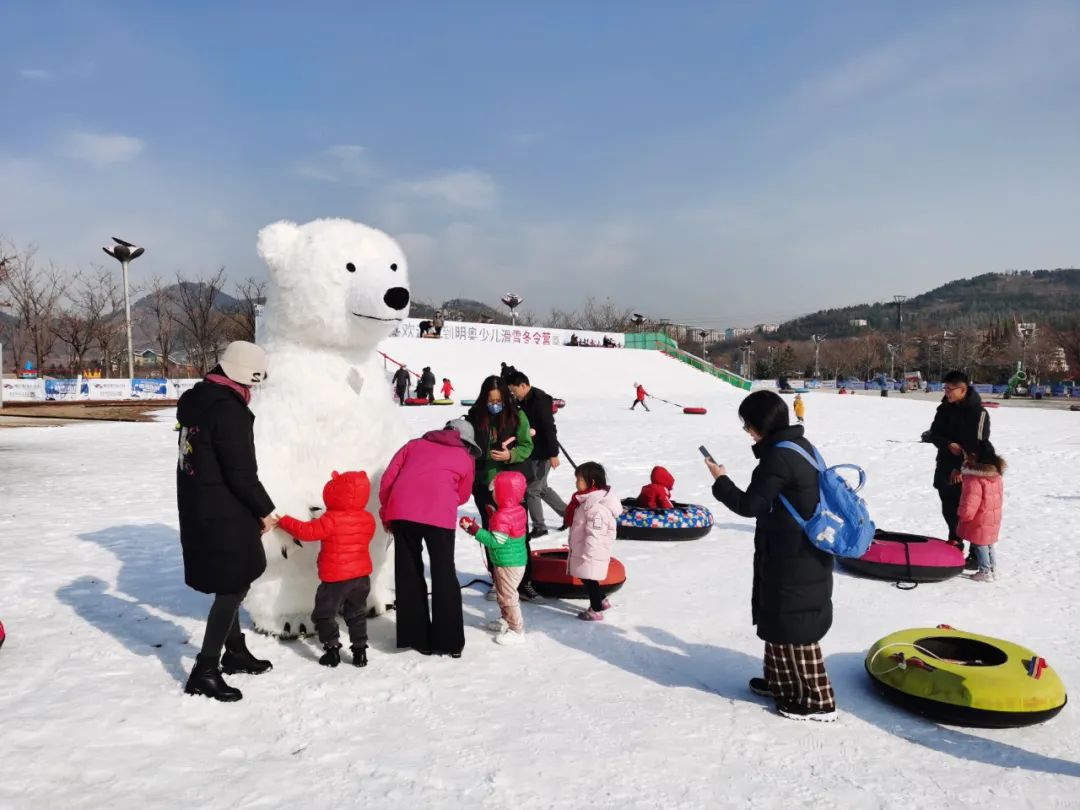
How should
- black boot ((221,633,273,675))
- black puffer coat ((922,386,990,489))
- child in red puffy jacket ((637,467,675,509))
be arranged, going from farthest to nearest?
child in red puffy jacket ((637,467,675,509)), black puffer coat ((922,386,990,489)), black boot ((221,633,273,675))

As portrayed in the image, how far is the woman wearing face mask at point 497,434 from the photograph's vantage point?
5.83 metres

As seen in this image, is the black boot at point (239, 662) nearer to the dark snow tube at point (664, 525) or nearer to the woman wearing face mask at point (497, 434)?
the woman wearing face mask at point (497, 434)

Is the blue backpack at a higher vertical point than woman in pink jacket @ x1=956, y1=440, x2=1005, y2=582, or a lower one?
higher

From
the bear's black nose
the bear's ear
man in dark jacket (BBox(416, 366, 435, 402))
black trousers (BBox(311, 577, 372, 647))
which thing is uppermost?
the bear's ear

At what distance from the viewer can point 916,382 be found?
230 ft

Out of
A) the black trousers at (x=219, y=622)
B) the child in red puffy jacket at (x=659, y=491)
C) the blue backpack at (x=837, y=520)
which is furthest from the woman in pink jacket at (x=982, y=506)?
the black trousers at (x=219, y=622)

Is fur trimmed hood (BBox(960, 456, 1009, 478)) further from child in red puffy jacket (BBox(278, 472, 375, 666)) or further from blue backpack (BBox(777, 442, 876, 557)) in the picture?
child in red puffy jacket (BBox(278, 472, 375, 666))

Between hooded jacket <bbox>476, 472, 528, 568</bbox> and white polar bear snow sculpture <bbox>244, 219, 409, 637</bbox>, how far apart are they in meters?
0.75

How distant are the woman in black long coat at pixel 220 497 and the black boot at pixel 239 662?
0.27 m

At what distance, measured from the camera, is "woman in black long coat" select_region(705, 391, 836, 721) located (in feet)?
11.6

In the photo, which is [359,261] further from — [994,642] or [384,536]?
[994,642]

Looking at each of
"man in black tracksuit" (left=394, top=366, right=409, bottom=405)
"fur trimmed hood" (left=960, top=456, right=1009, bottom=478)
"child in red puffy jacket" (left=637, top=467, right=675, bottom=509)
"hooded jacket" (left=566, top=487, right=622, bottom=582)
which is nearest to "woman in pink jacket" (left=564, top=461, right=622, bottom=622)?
"hooded jacket" (left=566, top=487, right=622, bottom=582)

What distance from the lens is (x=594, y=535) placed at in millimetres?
5164

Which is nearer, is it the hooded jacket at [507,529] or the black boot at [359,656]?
the black boot at [359,656]
